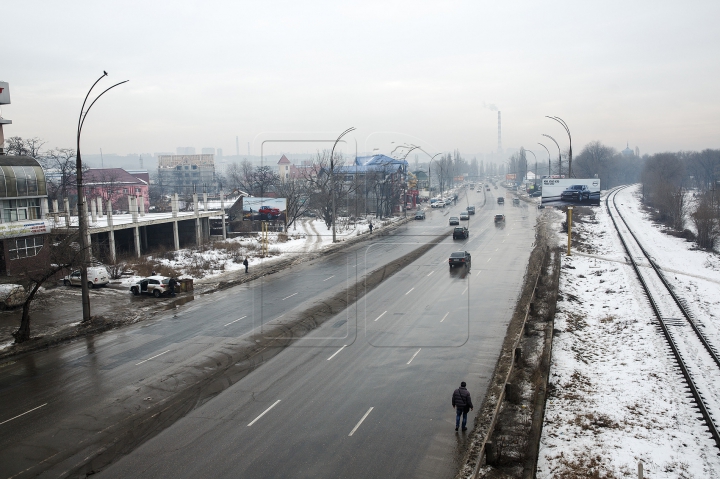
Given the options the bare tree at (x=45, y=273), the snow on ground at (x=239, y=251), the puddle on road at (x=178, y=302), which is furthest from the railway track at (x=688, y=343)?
the snow on ground at (x=239, y=251)

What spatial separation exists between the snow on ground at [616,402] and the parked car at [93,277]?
77.7 feet

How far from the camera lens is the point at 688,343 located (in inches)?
790

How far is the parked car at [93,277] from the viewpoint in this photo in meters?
31.0

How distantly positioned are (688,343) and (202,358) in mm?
16711

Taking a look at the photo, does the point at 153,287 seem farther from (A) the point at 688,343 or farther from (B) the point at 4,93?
(A) the point at 688,343

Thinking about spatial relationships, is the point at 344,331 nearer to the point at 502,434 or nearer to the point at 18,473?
the point at 502,434

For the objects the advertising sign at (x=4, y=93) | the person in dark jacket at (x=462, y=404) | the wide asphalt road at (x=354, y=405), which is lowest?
the wide asphalt road at (x=354, y=405)

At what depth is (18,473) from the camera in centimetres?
1111

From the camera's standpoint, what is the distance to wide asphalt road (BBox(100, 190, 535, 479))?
37.0 feet

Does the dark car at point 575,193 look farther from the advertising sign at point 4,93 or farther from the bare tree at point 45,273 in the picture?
the advertising sign at point 4,93

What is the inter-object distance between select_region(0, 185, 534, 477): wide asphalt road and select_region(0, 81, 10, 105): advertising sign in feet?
64.7

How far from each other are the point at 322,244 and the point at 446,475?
39.0 meters

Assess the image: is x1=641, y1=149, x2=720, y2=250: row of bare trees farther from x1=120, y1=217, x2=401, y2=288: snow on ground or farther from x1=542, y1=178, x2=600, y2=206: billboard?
x1=120, y1=217, x2=401, y2=288: snow on ground

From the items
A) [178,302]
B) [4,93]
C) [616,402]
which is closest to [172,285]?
[178,302]
